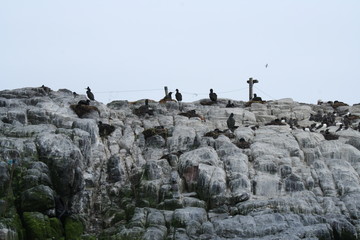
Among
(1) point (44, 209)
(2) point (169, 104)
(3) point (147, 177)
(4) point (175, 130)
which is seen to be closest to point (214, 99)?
(2) point (169, 104)

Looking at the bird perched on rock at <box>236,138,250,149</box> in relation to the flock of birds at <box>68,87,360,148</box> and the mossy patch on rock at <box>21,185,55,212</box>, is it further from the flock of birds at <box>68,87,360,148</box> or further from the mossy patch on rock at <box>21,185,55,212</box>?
the mossy patch on rock at <box>21,185,55,212</box>

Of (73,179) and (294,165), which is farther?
(294,165)

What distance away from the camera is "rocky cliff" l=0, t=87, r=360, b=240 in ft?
93.0

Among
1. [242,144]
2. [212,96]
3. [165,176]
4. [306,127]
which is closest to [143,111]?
[212,96]

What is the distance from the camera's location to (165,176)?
33719 millimetres

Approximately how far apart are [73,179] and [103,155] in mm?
4914

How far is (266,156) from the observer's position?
117ft

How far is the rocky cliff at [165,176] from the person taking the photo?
28.3 meters

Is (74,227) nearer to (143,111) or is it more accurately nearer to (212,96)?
(143,111)

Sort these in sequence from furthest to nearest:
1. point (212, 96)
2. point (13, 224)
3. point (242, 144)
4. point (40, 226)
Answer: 1. point (212, 96)
2. point (242, 144)
3. point (40, 226)
4. point (13, 224)

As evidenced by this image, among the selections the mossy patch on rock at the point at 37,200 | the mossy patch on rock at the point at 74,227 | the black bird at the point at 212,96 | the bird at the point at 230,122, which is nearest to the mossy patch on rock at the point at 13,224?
the mossy patch on rock at the point at 37,200

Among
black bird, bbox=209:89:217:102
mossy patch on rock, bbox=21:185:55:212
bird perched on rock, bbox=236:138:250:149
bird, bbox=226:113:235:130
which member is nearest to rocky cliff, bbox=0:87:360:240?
mossy patch on rock, bbox=21:185:55:212

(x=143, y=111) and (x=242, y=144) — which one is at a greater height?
(x=143, y=111)

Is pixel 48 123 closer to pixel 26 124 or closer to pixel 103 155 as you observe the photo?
pixel 26 124
